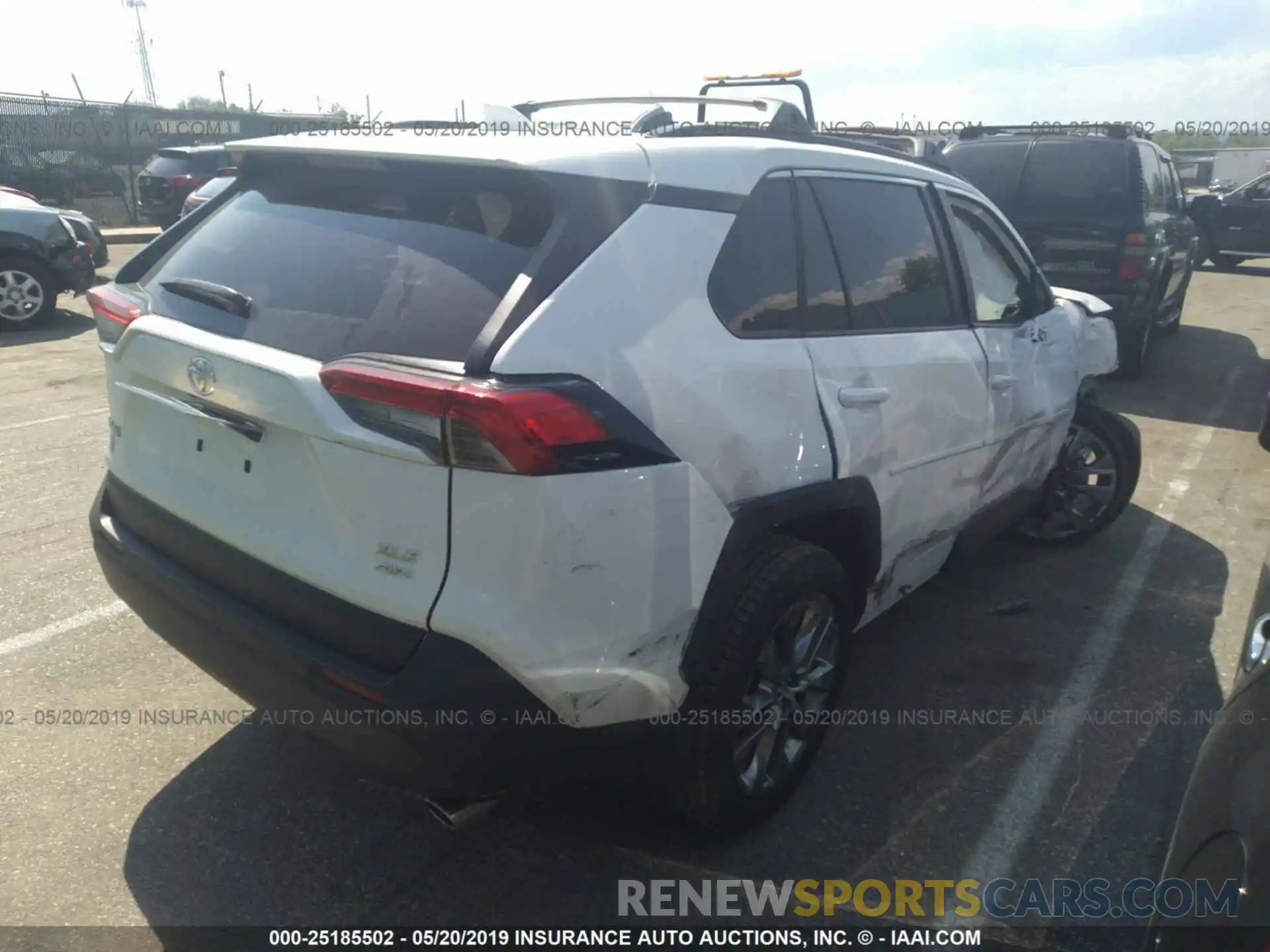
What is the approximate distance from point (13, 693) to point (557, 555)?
241 cm

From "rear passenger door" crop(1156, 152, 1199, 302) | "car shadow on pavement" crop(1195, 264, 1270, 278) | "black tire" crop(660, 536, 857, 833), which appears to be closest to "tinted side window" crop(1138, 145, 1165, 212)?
"rear passenger door" crop(1156, 152, 1199, 302)

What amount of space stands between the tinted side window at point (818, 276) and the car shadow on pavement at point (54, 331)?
28.9 feet

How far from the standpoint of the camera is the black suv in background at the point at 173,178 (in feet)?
57.6

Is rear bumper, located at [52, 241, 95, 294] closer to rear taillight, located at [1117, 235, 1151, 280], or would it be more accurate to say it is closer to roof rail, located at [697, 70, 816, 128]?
roof rail, located at [697, 70, 816, 128]

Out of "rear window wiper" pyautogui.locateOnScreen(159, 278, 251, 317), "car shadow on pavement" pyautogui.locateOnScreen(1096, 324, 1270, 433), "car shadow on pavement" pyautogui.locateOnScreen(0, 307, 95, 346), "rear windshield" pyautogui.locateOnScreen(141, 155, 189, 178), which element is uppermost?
"rear window wiper" pyautogui.locateOnScreen(159, 278, 251, 317)

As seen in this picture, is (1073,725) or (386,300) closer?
(386,300)

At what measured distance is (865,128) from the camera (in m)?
11.5

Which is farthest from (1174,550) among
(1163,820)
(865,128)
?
(865,128)

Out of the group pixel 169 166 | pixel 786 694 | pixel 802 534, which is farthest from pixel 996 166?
pixel 169 166

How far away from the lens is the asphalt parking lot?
2658 mm

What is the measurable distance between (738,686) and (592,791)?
687 millimetres

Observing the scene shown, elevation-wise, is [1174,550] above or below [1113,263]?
below

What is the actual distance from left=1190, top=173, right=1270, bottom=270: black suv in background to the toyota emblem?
1742cm

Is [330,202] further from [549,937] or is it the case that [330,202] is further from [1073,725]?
[1073,725]
